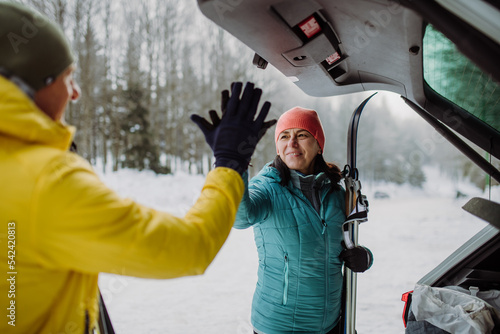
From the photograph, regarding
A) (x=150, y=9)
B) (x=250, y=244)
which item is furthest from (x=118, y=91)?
(x=250, y=244)

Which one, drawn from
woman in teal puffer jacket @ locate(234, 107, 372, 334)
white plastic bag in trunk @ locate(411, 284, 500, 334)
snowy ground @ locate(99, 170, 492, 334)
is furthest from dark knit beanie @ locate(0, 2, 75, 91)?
snowy ground @ locate(99, 170, 492, 334)

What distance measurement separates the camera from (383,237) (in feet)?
29.4

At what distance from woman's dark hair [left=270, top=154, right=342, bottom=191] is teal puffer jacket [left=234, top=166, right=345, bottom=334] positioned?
69 millimetres

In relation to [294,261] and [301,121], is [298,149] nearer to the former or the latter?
[301,121]

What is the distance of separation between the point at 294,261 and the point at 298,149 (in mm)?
680

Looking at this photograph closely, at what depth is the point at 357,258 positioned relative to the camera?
1839mm

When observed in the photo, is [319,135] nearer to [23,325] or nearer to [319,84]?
[319,84]

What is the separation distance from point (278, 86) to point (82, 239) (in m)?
20.3

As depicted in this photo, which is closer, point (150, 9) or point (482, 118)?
point (482, 118)

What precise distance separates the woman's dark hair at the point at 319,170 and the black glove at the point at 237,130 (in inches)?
33.9

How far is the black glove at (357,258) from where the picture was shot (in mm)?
1836

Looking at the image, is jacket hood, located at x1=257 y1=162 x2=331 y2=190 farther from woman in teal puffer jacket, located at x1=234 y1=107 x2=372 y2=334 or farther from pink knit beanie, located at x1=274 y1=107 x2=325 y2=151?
pink knit beanie, located at x1=274 y1=107 x2=325 y2=151

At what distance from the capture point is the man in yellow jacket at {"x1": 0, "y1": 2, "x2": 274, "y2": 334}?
2.19ft

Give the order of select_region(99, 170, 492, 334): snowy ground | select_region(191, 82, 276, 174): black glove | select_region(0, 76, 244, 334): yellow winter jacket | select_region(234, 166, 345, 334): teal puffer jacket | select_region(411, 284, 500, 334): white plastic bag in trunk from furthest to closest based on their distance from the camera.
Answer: select_region(99, 170, 492, 334): snowy ground
select_region(234, 166, 345, 334): teal puffer jacket
select_region(411, 284, 500, 334): white plastic bag in trunk
select_region(191, 82, 276, 174): black glove
select_region(0, 76, 244, 334): yellow winter jacket
